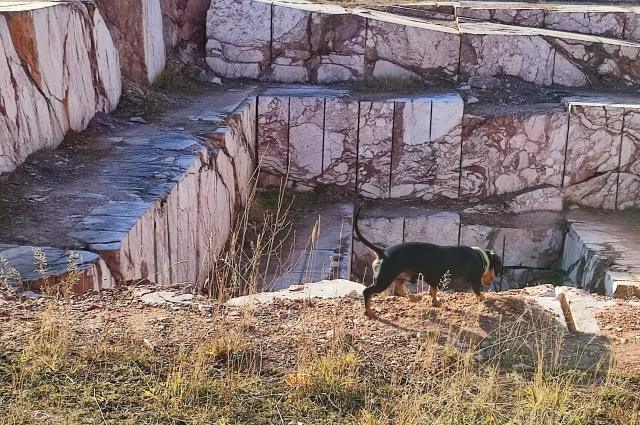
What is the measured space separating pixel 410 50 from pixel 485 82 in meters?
0.85

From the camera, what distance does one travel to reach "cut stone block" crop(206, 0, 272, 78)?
8.01m

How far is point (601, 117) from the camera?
23.2 feet

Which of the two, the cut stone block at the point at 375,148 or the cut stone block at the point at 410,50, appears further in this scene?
the cut stone block at the point at 410,50

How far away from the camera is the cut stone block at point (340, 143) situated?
7254 millimetres

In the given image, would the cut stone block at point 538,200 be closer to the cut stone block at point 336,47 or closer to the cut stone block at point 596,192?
the cut stone block at point 596,192

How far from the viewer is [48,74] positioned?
5.11m

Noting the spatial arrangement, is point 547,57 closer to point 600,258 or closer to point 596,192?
point 596,192

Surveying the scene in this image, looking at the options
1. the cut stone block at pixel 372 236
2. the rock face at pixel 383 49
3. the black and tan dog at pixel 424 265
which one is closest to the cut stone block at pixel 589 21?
the rock face at pixel 383 49

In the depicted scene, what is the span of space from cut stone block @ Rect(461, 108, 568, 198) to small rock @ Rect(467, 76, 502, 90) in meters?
0.71

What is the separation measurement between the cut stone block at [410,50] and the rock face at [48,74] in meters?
2.86

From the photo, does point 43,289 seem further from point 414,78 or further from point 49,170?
point 414,78

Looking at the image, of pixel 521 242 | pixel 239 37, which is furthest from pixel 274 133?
pixel 521 242

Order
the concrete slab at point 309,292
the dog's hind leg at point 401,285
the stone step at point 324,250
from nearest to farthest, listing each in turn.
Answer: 1. the concrete slab at point 309,292
2. the dog's hind leg at point 401,285
3. the stone step at point 324,250

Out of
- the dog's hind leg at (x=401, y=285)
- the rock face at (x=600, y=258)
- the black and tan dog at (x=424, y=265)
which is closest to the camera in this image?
the black and tan dog at (x=424, y=265)
